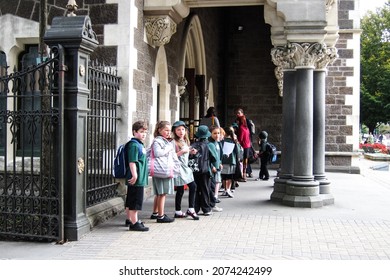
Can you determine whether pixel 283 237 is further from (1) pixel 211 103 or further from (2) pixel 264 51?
(2) pixel 264 51

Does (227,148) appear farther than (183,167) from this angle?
Yes

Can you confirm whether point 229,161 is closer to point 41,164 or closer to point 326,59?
point 326,59

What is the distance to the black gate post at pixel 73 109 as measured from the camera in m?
5.89

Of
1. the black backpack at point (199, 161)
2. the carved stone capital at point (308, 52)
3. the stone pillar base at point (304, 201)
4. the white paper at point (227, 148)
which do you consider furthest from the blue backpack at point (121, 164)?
the carved stone capital at point (308, 52)

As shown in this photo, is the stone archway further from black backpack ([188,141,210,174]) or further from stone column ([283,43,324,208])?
black backpack ([188,141,210,174])

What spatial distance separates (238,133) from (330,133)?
5654mm

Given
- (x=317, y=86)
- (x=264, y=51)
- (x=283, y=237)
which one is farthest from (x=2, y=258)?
(x=264, y=51)

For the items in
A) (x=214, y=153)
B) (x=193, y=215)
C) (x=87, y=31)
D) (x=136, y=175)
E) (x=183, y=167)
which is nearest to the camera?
(x=87, y=31)

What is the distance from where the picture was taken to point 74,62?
5934 mm

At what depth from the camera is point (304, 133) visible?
28.2ft

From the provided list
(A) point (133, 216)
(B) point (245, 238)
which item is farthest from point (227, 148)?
(B) point (245, 238)

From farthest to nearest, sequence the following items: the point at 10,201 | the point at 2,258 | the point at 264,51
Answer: the point at 264,51 → the point at 10,201 → the point at 2,258

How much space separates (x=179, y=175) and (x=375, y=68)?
38160 millimetres

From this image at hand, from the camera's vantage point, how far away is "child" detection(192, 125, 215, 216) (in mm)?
7383
